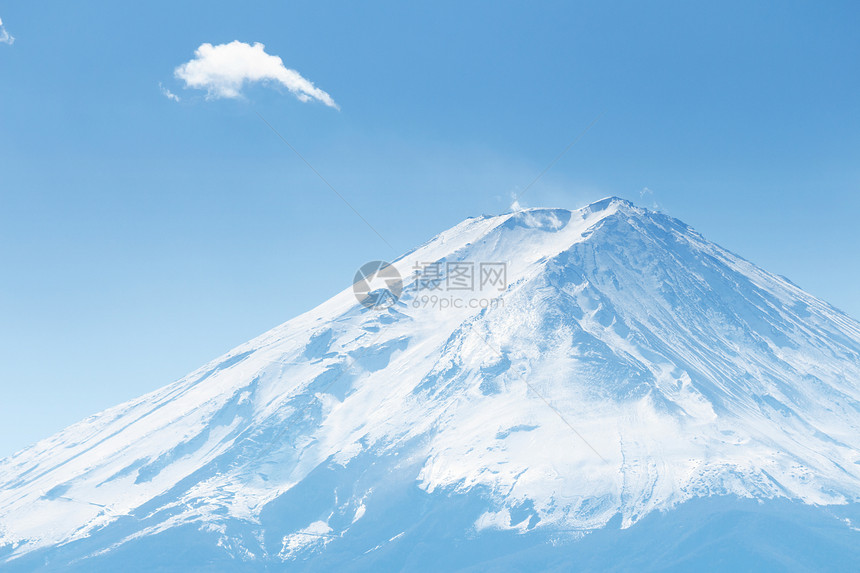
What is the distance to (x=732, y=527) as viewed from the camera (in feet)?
531

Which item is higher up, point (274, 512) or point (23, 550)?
point (23, 550)

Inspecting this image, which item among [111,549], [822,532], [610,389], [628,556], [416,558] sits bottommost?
[822,532]

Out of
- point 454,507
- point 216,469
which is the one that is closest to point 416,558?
point 454,507

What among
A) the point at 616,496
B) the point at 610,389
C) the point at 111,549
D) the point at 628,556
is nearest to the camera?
the point at 628,556

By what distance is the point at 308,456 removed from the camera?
7800 inches

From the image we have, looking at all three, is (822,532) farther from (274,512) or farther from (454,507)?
(274,512)

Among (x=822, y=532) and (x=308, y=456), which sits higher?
(x=308, y=456)

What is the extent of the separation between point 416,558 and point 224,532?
38.9 m

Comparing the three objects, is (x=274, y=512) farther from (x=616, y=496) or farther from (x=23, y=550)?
(x=616, y=496)

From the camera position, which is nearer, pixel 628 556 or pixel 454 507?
pixel 628 556

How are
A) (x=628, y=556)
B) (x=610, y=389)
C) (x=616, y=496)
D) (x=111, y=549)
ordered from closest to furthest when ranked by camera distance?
(x=628, y=556) < (x=616, y=496) < (x=111, y=549) < (x=610, y=389)

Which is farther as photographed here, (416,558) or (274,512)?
(274,512)

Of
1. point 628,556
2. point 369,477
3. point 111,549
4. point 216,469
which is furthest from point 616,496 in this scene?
point 111,549

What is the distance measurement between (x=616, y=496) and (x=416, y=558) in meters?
38.7
